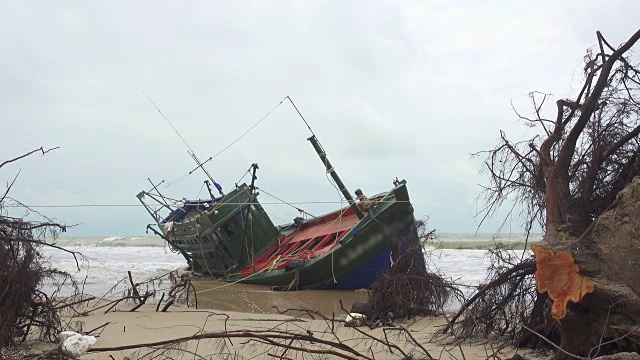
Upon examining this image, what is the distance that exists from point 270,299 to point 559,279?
7544mm

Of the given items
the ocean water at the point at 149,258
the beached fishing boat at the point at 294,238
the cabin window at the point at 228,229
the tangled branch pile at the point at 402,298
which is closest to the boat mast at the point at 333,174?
the beached fishing boat at the point at 294,238

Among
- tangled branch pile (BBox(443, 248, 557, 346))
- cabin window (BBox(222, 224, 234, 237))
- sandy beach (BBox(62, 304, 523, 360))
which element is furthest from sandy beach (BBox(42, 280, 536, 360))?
cabin window (BBox(222, 224, 234, 237))

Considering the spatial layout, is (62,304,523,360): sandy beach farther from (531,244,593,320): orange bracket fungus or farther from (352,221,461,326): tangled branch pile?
(531,244,593,320): orange bracket fungus

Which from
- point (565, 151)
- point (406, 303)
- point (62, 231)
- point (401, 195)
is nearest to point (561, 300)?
point (565, 151)

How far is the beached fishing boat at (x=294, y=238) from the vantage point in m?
11.7

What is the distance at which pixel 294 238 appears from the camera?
15.9 metres

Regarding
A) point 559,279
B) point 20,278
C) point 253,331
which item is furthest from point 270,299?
point 559,279

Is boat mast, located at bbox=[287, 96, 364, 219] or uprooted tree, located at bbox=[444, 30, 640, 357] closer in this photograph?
uprooted tree, located at bbox=[444, 30, 640, 357]

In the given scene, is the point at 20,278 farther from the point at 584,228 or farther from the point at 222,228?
the point at 222,228

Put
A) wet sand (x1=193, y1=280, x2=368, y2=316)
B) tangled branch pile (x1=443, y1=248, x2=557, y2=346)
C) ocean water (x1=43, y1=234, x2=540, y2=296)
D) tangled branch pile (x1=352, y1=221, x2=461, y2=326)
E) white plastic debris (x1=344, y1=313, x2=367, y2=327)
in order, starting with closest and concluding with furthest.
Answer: tangled branch pile (x1=443, y1=248, x2=557, y2=346) → white plastic debris (x1=344, y1=313, x2=367, y2=327) → tangled branch pile (x1=352, y1=221, x2=461, y2=326) → wet sand (x1=193, y1=280, x2=368, y2=316) → ocean water (x1=43, y1=234, x2=540, y2=296)

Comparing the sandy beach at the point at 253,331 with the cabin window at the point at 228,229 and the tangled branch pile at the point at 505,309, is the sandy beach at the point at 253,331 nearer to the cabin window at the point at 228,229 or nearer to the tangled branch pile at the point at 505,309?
the tangled branch pile at the point at 505,309

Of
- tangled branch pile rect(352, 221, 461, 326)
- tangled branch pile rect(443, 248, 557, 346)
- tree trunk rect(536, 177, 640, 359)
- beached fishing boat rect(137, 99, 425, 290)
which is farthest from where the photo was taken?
beached fishing boat rect(137, 99, 425, 290)

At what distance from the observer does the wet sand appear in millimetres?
9945

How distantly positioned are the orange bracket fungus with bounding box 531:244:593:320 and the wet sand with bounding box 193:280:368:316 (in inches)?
215
